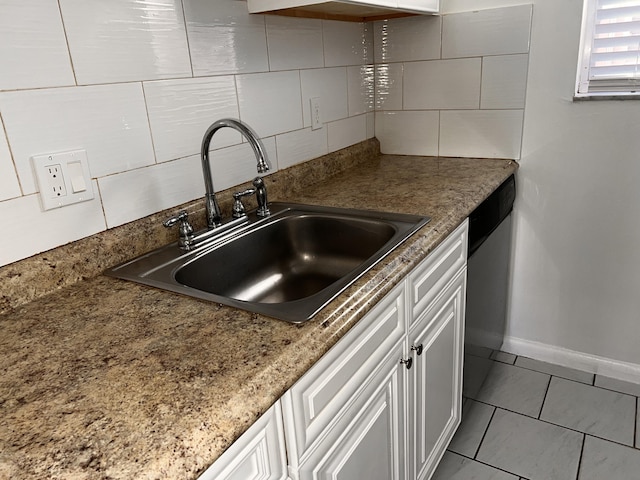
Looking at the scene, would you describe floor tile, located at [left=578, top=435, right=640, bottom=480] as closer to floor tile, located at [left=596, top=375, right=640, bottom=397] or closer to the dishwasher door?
floor tile, located at [left=596, top=375, right=640, bottom=397]

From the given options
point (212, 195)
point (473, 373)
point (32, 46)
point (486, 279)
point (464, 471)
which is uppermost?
point (32, 46)

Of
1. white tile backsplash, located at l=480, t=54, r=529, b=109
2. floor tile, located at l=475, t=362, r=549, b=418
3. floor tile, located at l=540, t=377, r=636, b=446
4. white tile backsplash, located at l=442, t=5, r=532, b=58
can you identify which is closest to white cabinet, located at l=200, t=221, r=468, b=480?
floor tile, located at l=475, t=362, r=549, b=418

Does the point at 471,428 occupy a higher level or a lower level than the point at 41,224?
lower

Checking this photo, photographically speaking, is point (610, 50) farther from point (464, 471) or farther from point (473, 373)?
point (464, 471)

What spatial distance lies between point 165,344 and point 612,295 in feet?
5.76

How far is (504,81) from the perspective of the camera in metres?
1.82

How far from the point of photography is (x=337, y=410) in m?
0.87

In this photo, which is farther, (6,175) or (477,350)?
(477,350)

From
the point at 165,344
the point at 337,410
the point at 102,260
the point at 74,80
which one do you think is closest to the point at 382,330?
the point at 337,410

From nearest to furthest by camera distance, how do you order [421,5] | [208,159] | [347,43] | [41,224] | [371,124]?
[41,224]
[208,159]
[421,5]
[347,43]
[371,124]

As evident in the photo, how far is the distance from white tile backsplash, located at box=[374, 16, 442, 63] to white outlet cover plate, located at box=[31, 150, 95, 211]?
4.47 ft

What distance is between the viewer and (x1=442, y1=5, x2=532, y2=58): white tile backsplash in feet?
5.72

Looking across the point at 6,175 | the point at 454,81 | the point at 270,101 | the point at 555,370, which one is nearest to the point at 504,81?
the point at 454,81

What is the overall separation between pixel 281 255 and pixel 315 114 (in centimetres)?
59
